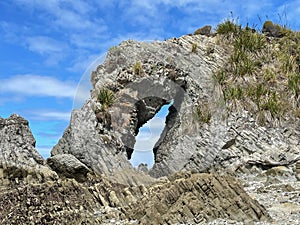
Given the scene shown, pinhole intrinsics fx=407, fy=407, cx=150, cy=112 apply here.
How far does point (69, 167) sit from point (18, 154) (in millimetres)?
1979

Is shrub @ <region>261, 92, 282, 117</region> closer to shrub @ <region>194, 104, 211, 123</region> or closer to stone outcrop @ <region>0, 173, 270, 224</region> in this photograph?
shrub @ <region>194, 104, 211, 123</region>

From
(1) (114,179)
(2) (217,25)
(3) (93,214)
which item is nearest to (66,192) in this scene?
(3) (93,214)

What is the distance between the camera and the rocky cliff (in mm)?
10039

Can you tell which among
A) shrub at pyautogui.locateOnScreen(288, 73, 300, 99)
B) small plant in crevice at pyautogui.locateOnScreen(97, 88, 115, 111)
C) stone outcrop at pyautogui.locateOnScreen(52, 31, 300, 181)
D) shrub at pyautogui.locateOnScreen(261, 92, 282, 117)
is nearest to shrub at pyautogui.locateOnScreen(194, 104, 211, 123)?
stone outcrop at pyautogui.locateOnScreen(52, 31, 300, 181)

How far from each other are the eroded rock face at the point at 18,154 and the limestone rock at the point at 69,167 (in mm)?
380

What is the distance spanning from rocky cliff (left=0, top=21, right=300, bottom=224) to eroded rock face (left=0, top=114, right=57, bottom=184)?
0.04m

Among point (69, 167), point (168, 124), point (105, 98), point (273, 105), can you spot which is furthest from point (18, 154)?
point (273, 105)

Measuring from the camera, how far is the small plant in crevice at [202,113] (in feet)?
56.7

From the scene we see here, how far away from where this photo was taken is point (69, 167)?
1403 centimetres

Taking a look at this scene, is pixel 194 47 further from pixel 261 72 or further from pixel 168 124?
pixel 168 124

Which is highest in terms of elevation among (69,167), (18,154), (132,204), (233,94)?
(233,94)

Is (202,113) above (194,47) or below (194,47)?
below

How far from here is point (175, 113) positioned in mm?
18406

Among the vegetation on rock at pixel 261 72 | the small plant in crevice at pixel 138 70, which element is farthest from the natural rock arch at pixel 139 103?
the vegetation on rock at pixel 261 72
